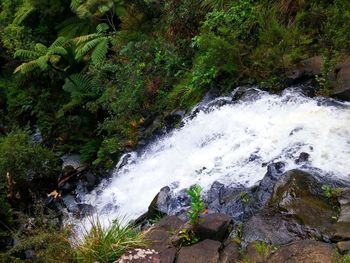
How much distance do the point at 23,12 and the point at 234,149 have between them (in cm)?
948

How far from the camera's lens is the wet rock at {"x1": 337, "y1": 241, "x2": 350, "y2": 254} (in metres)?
3.81

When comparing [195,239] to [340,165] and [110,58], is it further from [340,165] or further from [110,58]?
[110,58]

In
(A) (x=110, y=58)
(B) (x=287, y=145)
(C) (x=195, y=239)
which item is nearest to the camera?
(C) (x=195, y=239)

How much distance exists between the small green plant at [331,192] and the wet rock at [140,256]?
1975mm

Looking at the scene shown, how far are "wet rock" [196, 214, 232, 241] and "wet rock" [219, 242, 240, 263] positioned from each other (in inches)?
6.9

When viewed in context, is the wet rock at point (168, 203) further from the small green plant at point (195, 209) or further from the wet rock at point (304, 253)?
the wet rock at point (304, 253)

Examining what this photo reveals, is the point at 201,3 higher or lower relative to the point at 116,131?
higher

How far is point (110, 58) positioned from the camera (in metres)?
11.1

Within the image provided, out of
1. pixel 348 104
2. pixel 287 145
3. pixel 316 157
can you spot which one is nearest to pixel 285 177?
pixel 316 157

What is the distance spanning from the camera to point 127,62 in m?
10.3

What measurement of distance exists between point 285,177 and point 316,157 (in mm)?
731

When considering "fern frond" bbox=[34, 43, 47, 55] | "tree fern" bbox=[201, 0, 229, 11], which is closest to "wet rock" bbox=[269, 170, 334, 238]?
"tree fern" bbox=[201, 0, 229, 11]

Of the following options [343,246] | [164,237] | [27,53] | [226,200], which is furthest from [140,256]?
[27,53]

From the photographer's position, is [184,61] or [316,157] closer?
[316,157]
